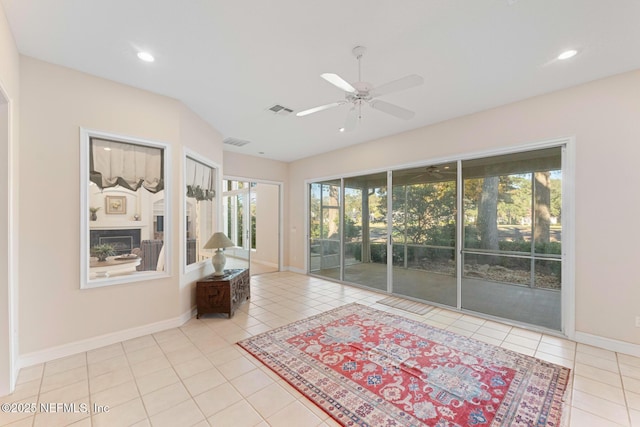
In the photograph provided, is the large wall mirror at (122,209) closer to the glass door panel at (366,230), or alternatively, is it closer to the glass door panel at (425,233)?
the glass door panel at (366,230)

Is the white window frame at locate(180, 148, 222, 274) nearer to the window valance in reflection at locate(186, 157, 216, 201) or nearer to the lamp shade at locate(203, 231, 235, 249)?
the window valance in reflection at locate(186, 157, 216, 201)

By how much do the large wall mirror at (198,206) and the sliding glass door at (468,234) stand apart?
2.78 meters

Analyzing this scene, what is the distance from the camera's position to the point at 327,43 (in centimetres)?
235

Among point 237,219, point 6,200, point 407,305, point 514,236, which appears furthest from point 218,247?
point 514,236

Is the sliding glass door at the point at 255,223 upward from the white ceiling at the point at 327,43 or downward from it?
downward

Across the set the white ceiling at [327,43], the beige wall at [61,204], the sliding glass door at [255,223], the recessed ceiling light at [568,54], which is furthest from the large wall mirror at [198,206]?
the recessed ceiling light at [568,54]

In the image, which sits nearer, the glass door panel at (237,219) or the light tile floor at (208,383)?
the light tile floor at (208,383)

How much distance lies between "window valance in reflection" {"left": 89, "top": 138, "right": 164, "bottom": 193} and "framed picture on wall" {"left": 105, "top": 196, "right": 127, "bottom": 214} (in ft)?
0.48

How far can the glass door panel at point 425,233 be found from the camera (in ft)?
14.2

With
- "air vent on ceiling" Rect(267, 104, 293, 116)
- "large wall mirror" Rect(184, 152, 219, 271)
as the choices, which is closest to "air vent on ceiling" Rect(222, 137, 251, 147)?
"large wall mirror" Rect(184, 152, 219, 271)

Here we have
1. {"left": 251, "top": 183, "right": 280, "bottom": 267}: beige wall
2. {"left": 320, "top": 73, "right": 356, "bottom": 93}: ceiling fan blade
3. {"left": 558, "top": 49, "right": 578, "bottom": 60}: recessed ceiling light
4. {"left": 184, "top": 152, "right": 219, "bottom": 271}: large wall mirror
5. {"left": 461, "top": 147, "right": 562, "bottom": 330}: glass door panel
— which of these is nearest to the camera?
{"left": 320, "top": 73, "right": 356, "bottom": 93}: ceiling fan blade

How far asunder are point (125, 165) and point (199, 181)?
3.56 feet

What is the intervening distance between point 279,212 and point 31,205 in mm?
4821

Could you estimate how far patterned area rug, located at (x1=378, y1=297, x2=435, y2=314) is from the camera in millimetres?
4140
